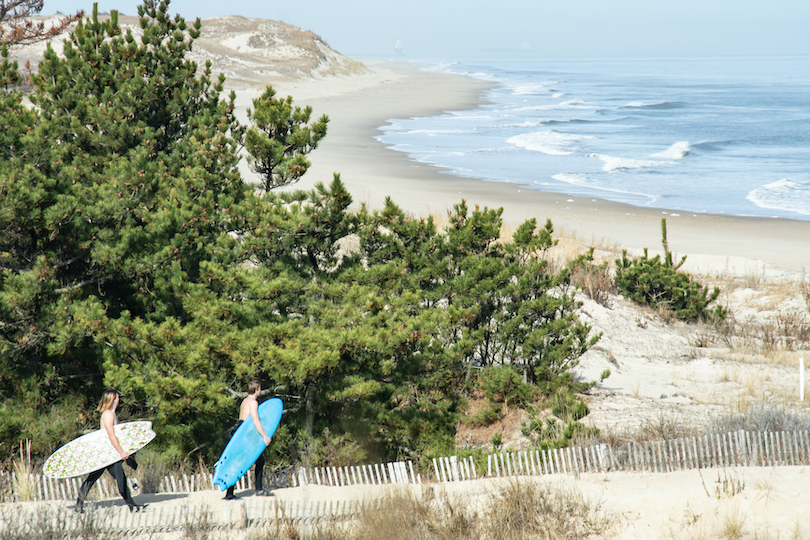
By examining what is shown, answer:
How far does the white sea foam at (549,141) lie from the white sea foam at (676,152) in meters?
4.67

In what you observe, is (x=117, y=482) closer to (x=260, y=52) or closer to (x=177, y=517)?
(x=177, y=517)

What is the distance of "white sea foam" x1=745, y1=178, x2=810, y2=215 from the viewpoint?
23797mm

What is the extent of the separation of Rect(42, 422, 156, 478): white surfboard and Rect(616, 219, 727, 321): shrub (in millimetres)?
8939

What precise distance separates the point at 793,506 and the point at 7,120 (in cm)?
752

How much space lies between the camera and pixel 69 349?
21.1 feet

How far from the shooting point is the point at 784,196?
1002 inches

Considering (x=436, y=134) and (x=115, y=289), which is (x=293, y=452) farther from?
(x=436, y=134)

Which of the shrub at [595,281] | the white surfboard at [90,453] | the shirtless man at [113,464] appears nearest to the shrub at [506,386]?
the white surfboard at [90,453]

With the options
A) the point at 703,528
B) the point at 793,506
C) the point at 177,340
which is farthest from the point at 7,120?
the point at 793,506

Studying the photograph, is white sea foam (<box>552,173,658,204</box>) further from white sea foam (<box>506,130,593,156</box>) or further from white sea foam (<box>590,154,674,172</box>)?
white sea foam (<box>506,130,593,156</box>)

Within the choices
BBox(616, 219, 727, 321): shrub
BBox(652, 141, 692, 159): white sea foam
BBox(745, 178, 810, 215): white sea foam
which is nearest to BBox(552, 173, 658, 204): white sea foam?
BBox(745, 178, 810, 215): white sea foam

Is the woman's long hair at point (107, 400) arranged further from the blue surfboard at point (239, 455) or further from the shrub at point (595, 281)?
the shrub at point (595, 281)

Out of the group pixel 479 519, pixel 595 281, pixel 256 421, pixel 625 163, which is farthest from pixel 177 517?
pixel 625 163

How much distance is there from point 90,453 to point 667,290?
956 centimetres
